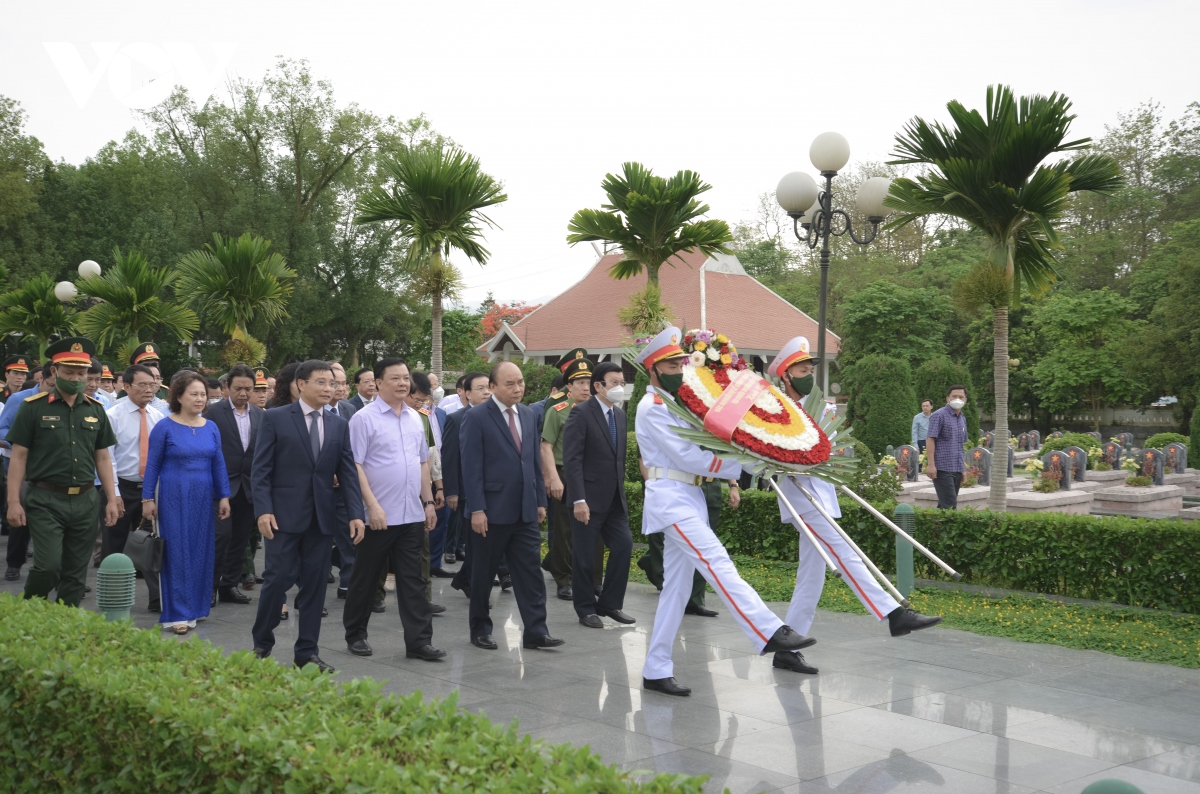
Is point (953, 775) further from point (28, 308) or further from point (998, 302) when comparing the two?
point (28, 308)

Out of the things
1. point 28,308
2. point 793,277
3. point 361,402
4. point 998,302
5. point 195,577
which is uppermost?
point 793,277

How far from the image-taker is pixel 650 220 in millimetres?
16641

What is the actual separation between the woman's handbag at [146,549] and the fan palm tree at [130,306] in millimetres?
11466

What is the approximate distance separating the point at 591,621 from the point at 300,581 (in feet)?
8.02

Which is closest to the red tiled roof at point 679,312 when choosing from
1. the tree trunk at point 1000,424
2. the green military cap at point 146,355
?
the tree trunk at point 1000,424

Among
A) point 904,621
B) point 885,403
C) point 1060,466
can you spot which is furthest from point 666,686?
point 885,403

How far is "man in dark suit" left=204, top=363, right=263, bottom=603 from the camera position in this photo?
29.2 ft

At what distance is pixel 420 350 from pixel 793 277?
61.3 ft

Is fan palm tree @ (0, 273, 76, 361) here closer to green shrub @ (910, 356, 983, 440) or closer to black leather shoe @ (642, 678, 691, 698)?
black leather shoe @ (642, 678, 691, 698)

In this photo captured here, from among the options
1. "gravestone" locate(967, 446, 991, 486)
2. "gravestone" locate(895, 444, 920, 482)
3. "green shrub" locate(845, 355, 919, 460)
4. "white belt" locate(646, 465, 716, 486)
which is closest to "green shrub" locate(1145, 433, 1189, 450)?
"green shrub" locate(845, 355, 919, 460)

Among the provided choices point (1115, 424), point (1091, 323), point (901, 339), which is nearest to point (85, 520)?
point (901, 339)

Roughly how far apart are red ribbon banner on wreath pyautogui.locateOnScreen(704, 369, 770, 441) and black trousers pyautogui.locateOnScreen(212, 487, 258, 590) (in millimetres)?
4642

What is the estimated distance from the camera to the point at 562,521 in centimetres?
961

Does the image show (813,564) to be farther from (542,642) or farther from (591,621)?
(591,621)
